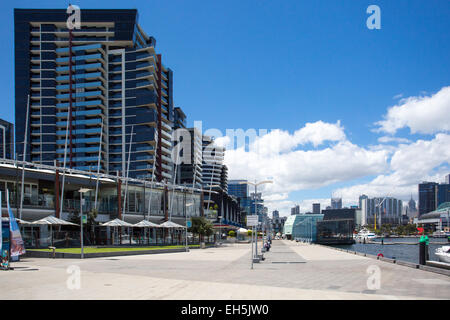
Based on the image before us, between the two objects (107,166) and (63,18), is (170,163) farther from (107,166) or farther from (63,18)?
(63,18)

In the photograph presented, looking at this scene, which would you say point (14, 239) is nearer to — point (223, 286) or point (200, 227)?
point (223, 286)

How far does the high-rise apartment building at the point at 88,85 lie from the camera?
106562 mm

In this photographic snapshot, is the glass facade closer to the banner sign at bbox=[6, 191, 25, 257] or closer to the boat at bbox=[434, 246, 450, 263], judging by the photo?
the boat at bbox=[434, 246, 450, 263]

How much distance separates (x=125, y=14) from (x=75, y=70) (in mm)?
20680

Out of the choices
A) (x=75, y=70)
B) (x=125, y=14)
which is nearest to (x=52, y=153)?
(x=75, y=70)

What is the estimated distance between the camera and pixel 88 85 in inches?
4257

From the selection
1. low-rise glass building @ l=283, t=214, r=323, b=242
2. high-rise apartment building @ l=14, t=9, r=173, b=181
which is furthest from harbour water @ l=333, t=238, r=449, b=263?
high-rise apartment building @ l=14, t=9, r=173, b=181

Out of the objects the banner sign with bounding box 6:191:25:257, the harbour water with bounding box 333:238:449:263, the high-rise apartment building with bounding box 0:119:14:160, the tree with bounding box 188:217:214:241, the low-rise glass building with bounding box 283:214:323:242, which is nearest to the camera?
the banner sign with bounding box 6:191:25:257

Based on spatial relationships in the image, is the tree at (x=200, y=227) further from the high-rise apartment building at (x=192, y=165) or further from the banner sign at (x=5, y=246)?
the high-rise apartment building at (x=192, y=165)

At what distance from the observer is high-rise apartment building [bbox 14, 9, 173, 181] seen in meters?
107

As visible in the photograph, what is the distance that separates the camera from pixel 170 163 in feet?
399

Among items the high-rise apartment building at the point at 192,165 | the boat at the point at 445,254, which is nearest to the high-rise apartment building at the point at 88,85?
the high-rise apartment building at the point at 192,165

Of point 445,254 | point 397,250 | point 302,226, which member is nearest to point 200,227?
point 445,254

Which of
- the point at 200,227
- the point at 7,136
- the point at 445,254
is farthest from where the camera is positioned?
the point at 7,136
